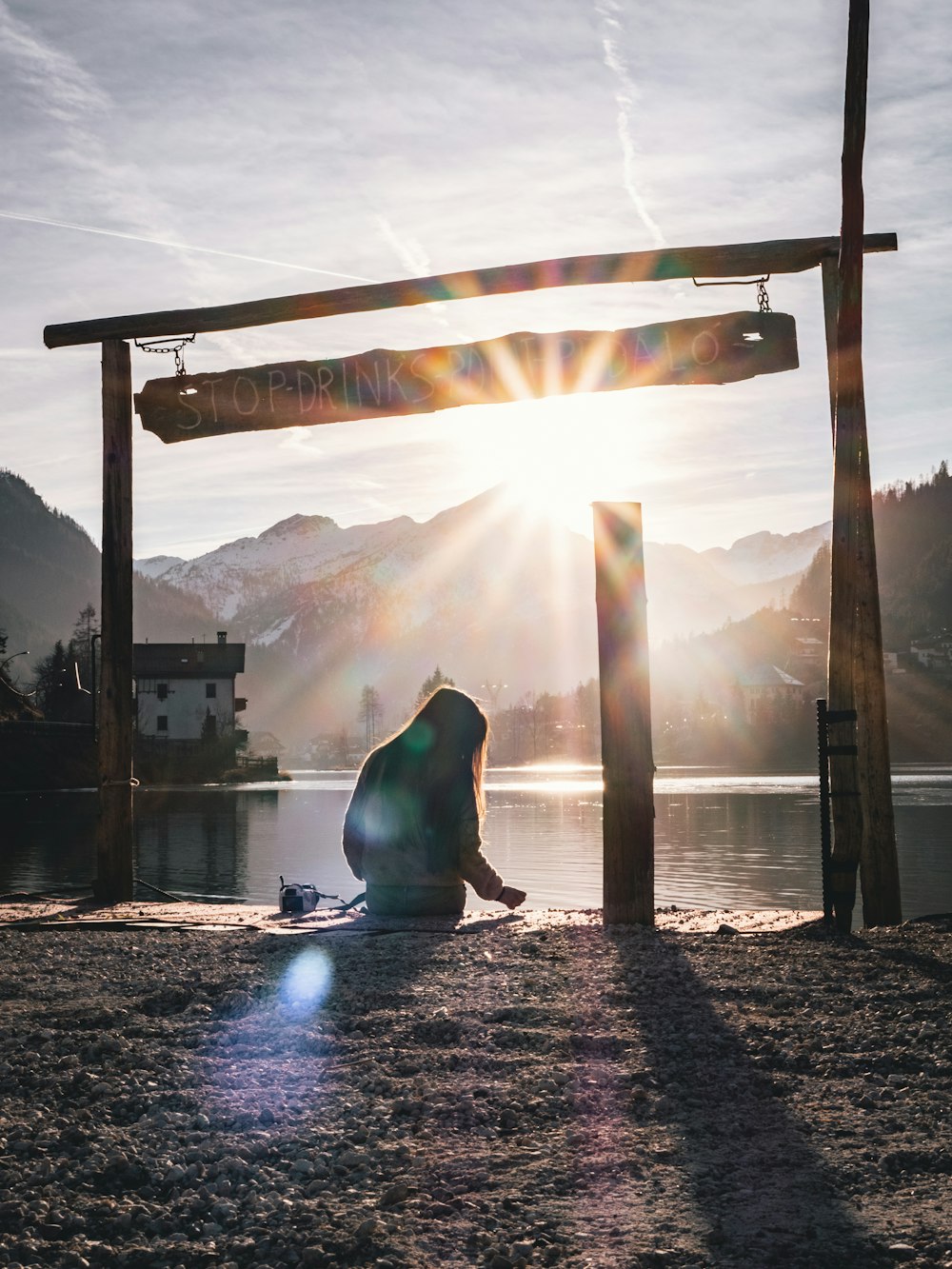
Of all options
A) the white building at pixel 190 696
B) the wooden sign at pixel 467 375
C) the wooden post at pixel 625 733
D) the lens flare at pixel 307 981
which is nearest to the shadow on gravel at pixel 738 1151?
the lens flare at pixel 307 981

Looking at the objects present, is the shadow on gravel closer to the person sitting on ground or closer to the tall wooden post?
the person sitting on ground

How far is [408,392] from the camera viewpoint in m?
9.69

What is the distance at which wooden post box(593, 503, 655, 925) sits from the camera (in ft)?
25.6

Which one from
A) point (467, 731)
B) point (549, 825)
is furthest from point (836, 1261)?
point (549, 825)

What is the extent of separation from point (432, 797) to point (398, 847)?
1.67 feet

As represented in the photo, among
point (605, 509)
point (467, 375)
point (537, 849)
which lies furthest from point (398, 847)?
point (537, 849)

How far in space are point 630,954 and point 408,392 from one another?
16.3 ft

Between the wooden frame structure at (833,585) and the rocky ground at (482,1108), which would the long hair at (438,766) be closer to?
the wooden frame structure at (833,585)

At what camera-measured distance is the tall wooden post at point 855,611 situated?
804 centimetres

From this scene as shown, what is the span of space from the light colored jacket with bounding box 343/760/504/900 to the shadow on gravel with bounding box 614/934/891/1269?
227 cm

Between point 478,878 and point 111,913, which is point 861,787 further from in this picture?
point 111,913

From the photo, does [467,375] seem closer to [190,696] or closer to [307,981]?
[307,981]

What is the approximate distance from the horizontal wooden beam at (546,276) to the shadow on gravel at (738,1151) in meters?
5.48

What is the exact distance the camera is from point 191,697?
90.1 m
